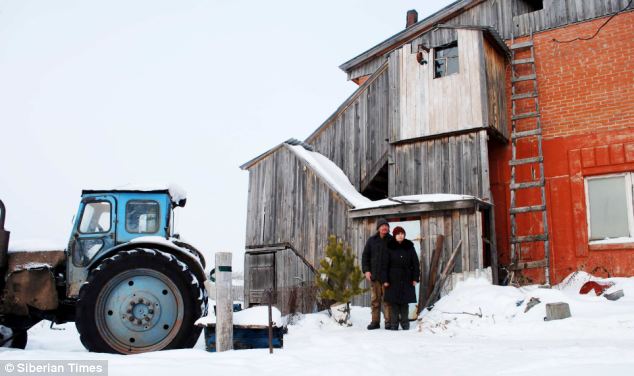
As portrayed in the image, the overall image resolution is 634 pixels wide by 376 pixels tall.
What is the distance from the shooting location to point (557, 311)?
770 cm

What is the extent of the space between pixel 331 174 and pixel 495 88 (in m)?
4.34

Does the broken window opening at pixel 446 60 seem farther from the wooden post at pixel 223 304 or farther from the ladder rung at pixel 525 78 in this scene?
the wooden post at pixel 223 304

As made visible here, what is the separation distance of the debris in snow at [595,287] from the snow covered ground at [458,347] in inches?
11.4

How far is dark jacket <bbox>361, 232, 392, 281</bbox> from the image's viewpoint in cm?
910

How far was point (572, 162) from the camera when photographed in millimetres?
12336

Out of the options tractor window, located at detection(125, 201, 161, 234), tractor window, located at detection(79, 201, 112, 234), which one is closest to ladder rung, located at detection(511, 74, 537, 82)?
tractor window, located at detection(125, 201, 161, 234)

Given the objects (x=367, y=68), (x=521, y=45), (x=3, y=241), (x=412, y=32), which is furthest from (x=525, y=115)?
(x=3, y=241)

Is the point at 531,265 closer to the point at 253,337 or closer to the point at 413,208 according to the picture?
the point at 413,208

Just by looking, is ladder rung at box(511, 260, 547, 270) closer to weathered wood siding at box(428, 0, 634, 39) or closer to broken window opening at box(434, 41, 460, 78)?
broken window opening at box(434, 41, 460, 78)

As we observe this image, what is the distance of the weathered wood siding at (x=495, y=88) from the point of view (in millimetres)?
12500

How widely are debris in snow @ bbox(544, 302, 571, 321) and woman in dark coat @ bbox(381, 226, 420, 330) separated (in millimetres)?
2015

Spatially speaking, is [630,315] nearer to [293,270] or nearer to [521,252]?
[521,252]

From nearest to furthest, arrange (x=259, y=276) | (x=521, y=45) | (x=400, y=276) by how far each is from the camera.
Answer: (x=400, y=276) < (x=521, y=45) < (x=259, y=276)

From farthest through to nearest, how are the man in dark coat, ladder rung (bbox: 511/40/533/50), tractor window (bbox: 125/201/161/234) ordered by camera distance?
ladder rung (bbox: 511/40/533/50)
the man in dark coat
tractor window (bbox: 125/201/161/234)
